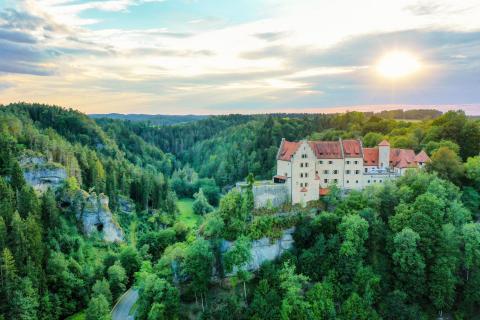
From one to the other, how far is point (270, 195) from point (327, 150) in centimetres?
1069

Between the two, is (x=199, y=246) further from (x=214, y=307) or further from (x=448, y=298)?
(x=448, y=298)

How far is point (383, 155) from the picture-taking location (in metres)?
60.6

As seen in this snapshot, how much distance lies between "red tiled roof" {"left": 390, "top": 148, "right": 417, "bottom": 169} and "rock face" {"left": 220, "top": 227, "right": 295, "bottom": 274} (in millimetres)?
20122

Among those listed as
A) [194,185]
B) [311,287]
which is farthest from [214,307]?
[194,185]

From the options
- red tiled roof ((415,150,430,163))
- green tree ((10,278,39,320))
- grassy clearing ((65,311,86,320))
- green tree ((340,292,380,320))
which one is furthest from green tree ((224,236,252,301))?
red tiled roof ((415,150,430,163))

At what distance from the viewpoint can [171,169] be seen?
163 meters

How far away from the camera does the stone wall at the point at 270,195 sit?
174 feet

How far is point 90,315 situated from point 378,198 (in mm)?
36985

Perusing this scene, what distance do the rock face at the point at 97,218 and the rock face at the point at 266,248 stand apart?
3216 cm

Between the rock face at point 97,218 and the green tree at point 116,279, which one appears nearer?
the green tree at point 116,279

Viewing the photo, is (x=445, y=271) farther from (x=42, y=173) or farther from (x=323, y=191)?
(x=42, y=173)

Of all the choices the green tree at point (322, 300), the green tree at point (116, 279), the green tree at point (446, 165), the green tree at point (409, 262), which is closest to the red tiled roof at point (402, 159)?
the green tree at point (446, 165)

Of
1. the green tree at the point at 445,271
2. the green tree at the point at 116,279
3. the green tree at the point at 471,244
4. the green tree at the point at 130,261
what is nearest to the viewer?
the green tree at the point at 445,271

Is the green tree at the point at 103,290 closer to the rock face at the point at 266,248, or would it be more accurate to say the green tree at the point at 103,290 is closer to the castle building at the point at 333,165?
the rock face at the point at 266,248
